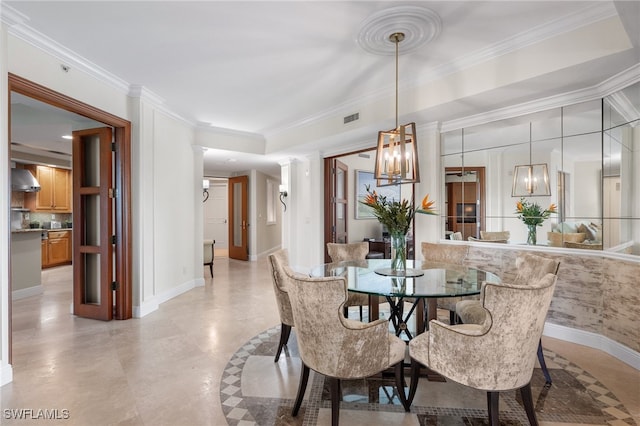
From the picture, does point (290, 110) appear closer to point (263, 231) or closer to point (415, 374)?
point (415, 374)

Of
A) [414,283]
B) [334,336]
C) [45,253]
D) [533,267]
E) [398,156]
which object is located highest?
[398,156]

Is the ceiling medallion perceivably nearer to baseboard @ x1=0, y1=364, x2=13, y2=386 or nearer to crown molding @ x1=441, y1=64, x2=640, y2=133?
crown molding @ x1=441, y1=64, x2=640, y2=133

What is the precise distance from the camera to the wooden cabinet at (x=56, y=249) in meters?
6.89

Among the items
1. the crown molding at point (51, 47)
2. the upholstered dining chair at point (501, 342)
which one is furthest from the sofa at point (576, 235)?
the crown molding at point (51, 47)

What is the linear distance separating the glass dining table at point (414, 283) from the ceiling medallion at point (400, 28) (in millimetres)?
1930

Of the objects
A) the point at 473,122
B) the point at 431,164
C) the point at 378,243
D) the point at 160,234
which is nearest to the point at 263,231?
the point at 378,243

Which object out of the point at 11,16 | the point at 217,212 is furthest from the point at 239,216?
the point at 11,16

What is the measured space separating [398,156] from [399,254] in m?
0.80

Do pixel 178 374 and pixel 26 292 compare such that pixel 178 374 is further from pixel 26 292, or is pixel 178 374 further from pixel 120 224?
pixel 26 292

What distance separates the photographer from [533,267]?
231 cm

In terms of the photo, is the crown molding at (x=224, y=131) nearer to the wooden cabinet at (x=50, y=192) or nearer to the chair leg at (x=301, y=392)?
the chair leg at (x=301, y=392)

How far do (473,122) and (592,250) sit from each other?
1.77 metres

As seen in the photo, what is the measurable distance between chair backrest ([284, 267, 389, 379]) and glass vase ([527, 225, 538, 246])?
7.96ft

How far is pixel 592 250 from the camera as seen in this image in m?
2.89
